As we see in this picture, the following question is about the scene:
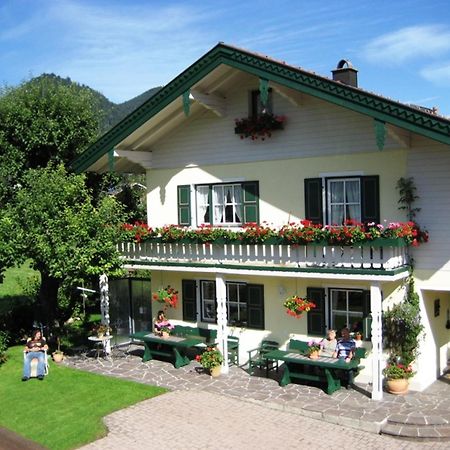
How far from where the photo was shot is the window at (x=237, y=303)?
1705 cm

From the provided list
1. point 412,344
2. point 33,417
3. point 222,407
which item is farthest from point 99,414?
point 412,344

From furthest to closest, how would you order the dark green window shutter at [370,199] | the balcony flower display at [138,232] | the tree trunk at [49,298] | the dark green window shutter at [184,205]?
the tree trunk at [49,298], the dark green window shutter at [184,205], the balcony flower display at [138,232], the dark green window shutter at [370,199]

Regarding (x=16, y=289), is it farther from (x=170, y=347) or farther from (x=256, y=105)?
(x=256, y=105)

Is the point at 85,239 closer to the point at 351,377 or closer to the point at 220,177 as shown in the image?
the point at 220,177

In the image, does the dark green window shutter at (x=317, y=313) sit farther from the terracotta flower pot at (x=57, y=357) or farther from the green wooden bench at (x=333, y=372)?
the terracotta flower pot at (x=57, y=357)

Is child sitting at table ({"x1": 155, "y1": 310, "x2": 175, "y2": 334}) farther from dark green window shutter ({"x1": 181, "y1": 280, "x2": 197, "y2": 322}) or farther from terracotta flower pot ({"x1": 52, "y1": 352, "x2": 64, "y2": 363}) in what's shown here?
terracotta flower pot ({"x1": 52, "y1": 352, "x2": 64, "y2": 363})

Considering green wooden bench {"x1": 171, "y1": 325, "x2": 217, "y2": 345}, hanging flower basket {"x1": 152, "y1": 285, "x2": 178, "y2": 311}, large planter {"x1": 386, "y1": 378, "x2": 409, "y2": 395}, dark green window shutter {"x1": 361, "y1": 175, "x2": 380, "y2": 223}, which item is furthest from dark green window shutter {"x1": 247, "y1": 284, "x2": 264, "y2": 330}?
large planter {"x1": 386, "y1": 378, "x2": 409, "y2": 395}

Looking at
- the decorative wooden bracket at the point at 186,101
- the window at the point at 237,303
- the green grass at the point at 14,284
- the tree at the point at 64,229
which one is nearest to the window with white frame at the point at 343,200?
the window at the point at 237,303

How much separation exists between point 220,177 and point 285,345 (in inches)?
208

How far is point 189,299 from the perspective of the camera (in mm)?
18594

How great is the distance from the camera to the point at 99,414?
13352mm

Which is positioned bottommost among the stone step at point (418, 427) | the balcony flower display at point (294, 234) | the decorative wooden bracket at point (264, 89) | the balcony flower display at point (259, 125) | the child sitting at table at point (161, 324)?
the stone step at point (418, 427)

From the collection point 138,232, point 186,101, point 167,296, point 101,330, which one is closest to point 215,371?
point 167,296

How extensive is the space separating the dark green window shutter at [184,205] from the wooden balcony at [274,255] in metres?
1.38
